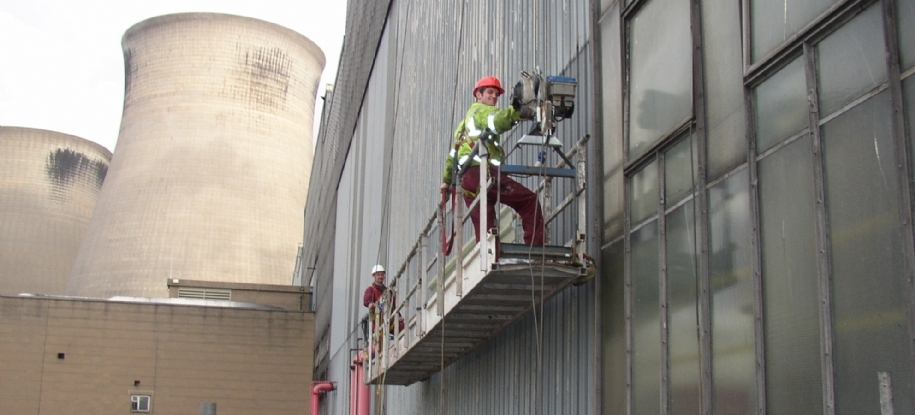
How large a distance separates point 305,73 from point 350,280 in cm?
1890

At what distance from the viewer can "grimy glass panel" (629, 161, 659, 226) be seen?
268 inches

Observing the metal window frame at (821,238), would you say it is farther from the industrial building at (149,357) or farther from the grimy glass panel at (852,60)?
the industrial building at (149,357)

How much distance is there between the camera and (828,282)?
4.66 meters

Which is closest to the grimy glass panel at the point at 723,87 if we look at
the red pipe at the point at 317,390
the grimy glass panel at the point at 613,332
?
the grimy glass panel at the point at 613,332

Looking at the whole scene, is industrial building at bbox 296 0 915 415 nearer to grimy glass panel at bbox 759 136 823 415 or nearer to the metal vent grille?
grimy glass panel at bbox 759 136 823 415

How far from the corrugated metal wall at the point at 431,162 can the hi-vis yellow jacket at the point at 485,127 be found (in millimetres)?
851

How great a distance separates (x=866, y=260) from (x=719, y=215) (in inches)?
56.7

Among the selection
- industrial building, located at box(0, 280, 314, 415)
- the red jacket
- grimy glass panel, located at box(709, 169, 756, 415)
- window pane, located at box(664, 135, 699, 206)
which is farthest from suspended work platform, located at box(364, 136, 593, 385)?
industrial building, located at box(0, 280, 314, 415)

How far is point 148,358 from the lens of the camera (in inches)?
1105

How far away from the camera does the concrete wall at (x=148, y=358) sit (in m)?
27.1

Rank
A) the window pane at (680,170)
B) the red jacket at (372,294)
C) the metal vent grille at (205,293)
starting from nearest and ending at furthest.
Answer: the window pane at (680,170) → the red jacket at (372,294) → the metal vent grille at (205,293)

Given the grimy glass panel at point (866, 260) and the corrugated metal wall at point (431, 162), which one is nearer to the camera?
the grimy glass panel at point (866, 260)

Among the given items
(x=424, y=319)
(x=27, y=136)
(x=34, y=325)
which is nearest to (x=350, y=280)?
(x=34, y=325)

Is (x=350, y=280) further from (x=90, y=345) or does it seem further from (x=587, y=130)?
(x=587, y=130)
